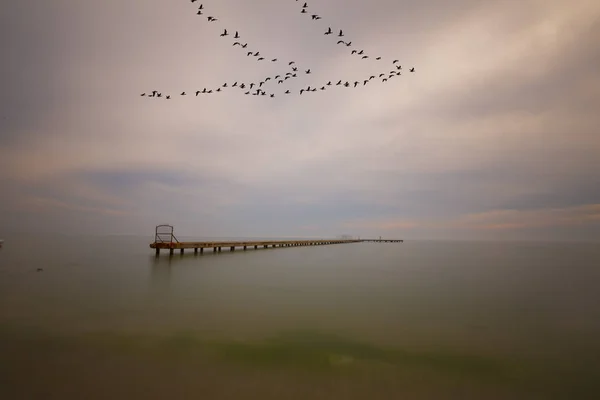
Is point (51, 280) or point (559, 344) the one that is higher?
point (51, 280)

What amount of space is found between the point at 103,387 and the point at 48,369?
2.02 metres

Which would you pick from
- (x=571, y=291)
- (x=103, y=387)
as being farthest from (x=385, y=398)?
(x=571, y=291)

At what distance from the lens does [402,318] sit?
542 inches

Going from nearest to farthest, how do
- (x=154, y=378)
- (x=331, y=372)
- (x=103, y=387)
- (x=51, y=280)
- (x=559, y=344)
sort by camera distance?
(x=103, y=387) < (x=154, y=378) < (x=331, y=372) < (x=559, y=344) < (x=51, y=280)

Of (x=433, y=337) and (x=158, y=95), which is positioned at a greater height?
(x=158, y=95)

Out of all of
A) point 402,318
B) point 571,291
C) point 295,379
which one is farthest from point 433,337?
point 571,291

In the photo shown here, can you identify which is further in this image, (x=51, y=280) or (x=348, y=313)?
(x=51, y=280)

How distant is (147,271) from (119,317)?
15013 millimetres

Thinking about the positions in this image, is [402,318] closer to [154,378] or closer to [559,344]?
[559,344]

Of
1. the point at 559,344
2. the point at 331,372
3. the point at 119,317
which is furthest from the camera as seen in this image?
the point at 119,317

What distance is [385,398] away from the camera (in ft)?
22.1

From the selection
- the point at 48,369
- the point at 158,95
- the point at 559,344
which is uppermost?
the point at 158,95

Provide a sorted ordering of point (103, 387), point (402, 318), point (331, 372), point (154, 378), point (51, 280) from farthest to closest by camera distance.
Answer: point (51, 280) < point (402, 318) < point (331, 372) < point (154, 378) < point (103, 387)

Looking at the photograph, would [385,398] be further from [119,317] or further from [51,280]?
[51,280]
